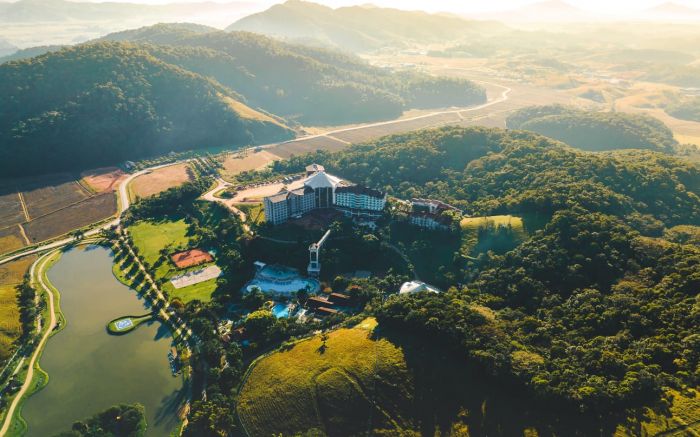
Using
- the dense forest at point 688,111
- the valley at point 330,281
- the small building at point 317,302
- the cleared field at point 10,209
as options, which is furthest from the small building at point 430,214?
the dense forest at point 688,111

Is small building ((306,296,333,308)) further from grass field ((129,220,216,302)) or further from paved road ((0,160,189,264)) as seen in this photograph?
paved road ((0,160,189,264))

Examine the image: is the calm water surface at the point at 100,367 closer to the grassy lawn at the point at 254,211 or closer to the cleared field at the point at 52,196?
the grassy lawn at the point at 254,211

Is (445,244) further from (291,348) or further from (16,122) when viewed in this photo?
(16,122)

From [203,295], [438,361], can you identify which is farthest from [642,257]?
[203,295]

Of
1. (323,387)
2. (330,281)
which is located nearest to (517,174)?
(330,281)

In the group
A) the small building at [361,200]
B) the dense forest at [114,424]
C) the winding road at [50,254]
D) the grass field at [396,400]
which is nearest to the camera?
the grass field at [396,400]

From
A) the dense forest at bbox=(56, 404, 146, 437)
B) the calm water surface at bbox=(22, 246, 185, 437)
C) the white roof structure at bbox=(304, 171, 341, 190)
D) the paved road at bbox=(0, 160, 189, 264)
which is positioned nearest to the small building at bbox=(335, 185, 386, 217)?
the white roof structure at bbox=(304, 171, 341, 190)

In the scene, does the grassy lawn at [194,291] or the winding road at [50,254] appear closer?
the winding road at [50,254]
